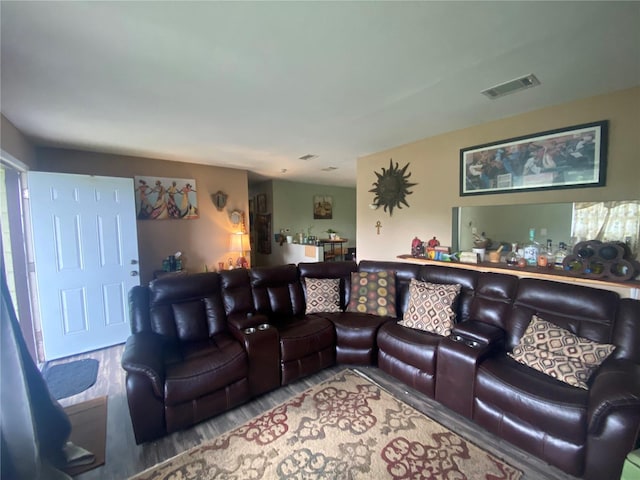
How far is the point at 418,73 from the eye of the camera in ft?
6.75

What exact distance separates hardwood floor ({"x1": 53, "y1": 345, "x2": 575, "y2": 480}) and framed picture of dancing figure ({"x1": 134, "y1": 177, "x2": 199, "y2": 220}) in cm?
248

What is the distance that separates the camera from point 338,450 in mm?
1813

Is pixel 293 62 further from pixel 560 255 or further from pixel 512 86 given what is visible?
pixel 560 255

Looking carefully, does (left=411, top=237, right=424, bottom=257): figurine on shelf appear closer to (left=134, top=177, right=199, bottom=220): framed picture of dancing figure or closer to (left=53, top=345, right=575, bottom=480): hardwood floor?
(left=53, top=345, right=575, bottom=480): hardwood floor

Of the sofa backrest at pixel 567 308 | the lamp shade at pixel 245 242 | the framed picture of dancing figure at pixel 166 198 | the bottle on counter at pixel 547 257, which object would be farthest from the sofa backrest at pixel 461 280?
the framed picture of dancing figure at pixel 166 198

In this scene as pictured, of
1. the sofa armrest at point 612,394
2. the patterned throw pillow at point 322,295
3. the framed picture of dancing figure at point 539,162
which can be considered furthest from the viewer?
the patterned throw pillow at point 322,295

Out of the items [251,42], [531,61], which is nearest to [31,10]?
[251,42]

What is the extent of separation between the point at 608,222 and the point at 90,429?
15.2 feet

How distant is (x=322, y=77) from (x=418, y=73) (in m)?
0.71

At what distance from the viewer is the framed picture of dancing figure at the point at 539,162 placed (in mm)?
2551

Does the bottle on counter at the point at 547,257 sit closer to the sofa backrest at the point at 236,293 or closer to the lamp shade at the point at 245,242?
the sofa backrest at the point at 236,293

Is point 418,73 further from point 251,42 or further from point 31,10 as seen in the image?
point 31,10

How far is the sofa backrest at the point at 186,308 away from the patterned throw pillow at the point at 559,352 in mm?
2504

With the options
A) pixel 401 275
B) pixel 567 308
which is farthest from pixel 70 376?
pixel 567 308
